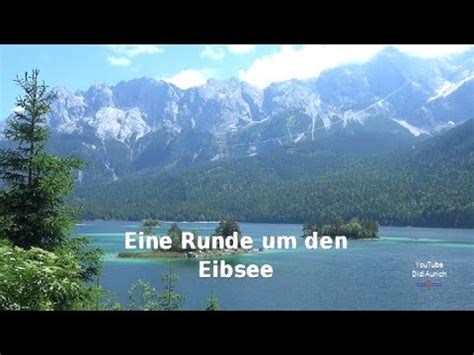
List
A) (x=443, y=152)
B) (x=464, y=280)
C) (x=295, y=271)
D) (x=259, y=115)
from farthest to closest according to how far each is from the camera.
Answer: (x=259, y=115) → (x=443, y=152) → (x=295, y=271) → (x=464, y=280)

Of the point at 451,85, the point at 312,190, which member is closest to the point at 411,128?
the point at 451,85

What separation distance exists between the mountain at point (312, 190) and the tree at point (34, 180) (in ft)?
6.27

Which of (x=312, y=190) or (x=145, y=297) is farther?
(x=312, y=190)

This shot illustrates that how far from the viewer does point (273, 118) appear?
149 ft

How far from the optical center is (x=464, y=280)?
36.1 feet

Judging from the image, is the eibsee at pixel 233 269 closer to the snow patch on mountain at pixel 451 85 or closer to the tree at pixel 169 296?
the tree at pixel 169 296

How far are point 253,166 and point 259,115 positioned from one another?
5.46 meters

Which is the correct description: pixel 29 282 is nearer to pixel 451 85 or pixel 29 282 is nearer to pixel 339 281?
pixel 339 281

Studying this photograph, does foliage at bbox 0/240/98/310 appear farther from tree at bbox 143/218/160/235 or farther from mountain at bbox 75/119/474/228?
mountain at bbox 75/119/474/228

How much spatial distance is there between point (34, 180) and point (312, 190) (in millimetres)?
18610
